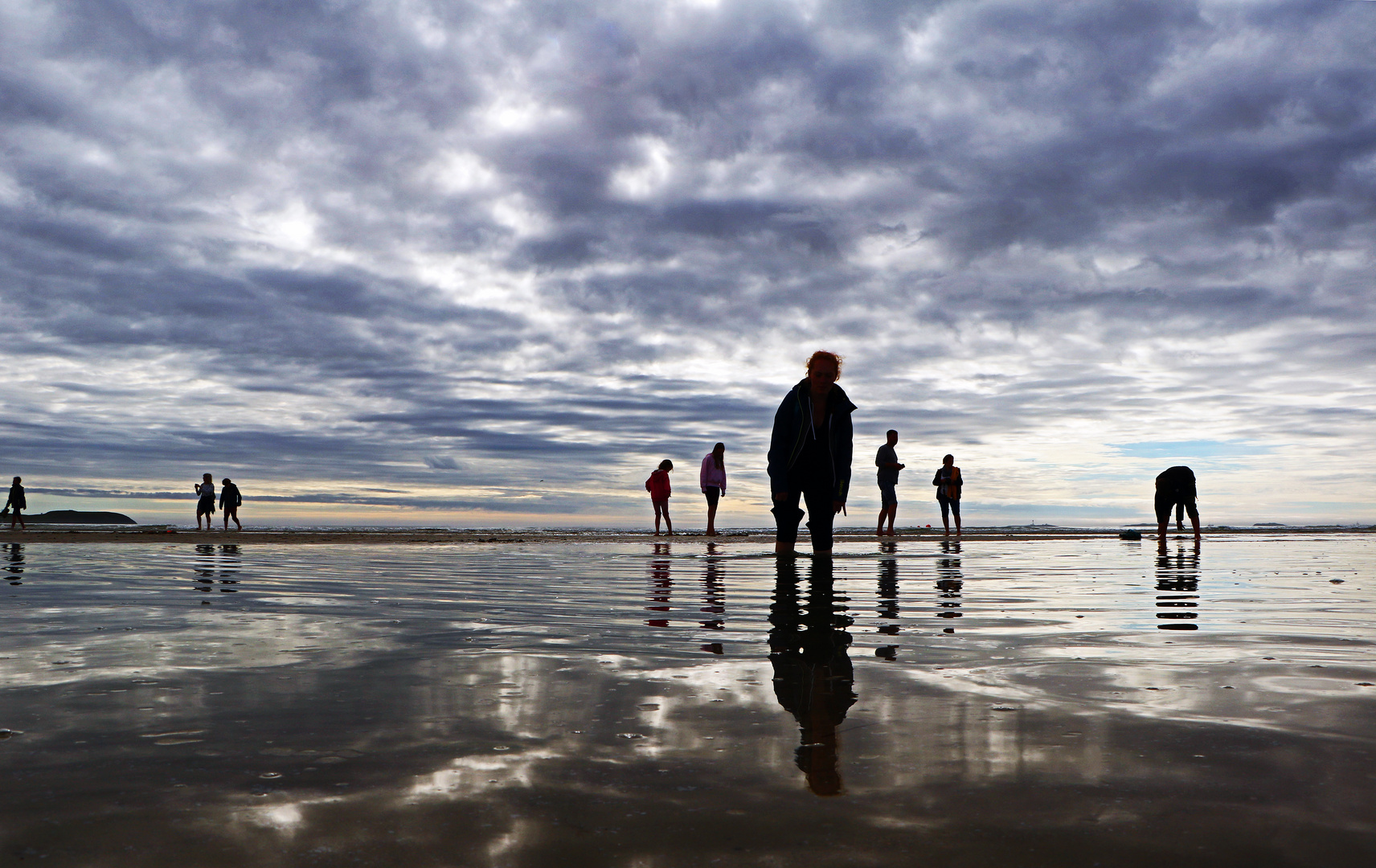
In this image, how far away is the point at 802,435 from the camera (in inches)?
296

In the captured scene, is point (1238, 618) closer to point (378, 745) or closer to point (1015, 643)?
point (1015, 643)

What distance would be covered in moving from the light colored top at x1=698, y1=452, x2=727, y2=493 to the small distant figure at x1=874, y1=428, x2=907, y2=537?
343 cm

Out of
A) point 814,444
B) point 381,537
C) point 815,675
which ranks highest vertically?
point 814,444

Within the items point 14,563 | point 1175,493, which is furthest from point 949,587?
point 1175,493

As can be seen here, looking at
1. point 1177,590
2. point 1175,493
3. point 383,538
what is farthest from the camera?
point 383,538

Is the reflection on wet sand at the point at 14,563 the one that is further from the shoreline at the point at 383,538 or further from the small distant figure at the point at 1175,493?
the small distant figure at the point at 1175,493

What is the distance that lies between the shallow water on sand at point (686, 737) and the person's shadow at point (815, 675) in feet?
0.04

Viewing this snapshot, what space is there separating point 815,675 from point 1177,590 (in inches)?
153

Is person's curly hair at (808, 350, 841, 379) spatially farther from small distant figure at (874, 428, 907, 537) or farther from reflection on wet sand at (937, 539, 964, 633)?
small distant figure at (874, 428, 907, 537)

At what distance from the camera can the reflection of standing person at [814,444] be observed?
750 centimetres

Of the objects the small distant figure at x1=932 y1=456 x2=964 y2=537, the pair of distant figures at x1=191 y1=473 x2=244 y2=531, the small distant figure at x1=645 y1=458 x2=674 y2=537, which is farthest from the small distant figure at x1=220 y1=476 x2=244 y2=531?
the small distant figure at x1=932 y1=456 x2=964 y2=537

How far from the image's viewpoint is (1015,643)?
2.97 meters

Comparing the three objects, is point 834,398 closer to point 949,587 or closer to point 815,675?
point 949,587

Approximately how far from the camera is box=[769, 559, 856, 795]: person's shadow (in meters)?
1.58
